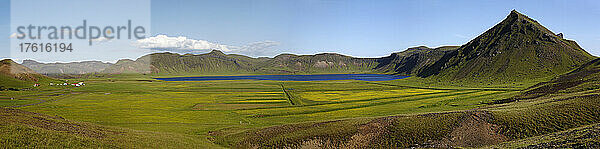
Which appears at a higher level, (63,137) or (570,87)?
(570,87)

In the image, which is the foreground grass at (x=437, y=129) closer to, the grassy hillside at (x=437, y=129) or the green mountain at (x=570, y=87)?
the grassy hillside at (x=437, y=129)

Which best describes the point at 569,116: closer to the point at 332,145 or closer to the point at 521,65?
the point at 332,145

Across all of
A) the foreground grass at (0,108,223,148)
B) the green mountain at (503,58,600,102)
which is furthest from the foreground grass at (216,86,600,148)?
the green mountain at (503,58,600,102)

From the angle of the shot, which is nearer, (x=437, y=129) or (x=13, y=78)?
(x=437, y=129)

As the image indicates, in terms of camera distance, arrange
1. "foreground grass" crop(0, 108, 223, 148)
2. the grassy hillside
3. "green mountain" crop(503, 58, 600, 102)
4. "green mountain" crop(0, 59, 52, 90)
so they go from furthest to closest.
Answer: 1. "green mountain" crop(0, 59, 52, 90)
2. "green mountain" crop(503, 58, 600, 102)
3. the grassy hillside
4. "foreground grass" crop(0, 108, 223, 148)

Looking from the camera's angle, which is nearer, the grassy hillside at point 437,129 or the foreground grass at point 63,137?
the foreground grass at point 63,137

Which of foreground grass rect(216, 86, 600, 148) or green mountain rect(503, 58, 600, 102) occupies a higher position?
green mountain rect(503, 58, 600, 102)

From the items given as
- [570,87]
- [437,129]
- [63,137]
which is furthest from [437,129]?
[570,87]

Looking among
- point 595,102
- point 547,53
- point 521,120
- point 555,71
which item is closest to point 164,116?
point 521,120

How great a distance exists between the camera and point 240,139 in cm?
4484

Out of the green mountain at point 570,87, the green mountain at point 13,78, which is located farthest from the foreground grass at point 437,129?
the green mountain at point 13,78

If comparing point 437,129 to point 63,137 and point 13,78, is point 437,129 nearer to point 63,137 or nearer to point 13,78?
point 63,137

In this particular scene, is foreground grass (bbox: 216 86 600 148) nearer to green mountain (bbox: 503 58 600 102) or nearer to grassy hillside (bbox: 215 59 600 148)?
grassy hillside (bbox: 215 59 600 148)

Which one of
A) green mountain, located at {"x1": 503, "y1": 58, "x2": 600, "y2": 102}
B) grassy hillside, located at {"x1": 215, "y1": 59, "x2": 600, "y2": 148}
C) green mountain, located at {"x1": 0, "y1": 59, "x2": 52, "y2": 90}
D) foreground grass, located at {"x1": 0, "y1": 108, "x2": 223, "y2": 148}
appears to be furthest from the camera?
green mountain, located at {"x1": 0, "y1": 59, "x2": 52, "y2": 90}
